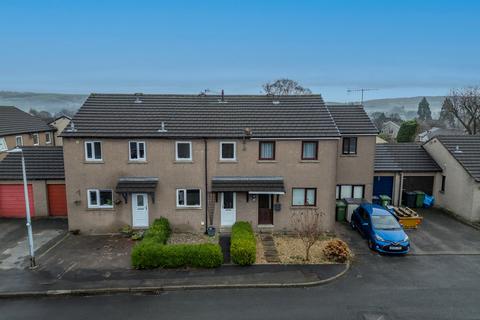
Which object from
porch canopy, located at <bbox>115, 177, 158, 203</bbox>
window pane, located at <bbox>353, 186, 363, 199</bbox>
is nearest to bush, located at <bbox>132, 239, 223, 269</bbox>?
porch canopy, located at <bbox>115, 177, 158, 203</bbox>

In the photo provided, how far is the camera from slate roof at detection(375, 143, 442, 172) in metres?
24.5

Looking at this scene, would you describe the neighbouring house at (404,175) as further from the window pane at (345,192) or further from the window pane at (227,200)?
the window pane at (227,200)

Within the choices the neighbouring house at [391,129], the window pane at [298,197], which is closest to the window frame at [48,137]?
the window pane at [298,197]

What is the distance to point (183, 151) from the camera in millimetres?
18906

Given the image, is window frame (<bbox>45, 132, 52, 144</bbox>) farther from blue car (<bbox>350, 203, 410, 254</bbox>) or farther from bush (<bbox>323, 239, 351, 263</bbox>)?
bush (<bbox>323, 239, 351, 263</bbox>)

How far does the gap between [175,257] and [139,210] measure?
529 centimetres

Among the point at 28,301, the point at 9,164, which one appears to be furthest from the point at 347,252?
the point at 9,164

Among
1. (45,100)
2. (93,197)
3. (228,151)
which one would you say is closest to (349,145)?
(228,151)

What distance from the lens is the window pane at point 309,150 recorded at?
18953 millimetres

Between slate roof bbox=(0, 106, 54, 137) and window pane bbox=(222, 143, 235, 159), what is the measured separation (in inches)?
965

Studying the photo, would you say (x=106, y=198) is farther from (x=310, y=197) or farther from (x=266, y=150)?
(x=310, y=197)

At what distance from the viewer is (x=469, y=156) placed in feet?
75.0

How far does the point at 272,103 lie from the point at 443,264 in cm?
1232

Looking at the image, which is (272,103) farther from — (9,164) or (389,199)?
(9,164)
